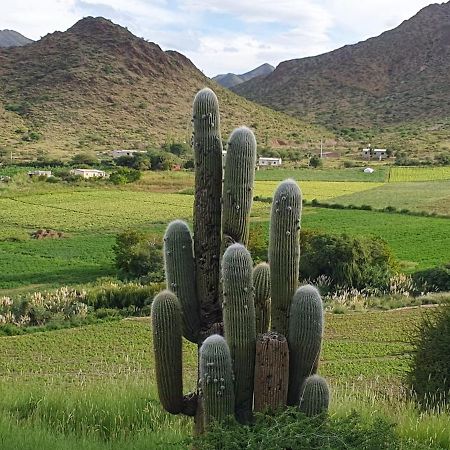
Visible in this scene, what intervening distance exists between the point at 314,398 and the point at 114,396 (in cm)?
318

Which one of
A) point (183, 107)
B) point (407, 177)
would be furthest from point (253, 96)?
point (407, 177)

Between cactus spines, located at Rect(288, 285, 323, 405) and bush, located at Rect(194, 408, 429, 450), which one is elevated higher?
cactus spines, located at Rect(288, 285, 323, 405)

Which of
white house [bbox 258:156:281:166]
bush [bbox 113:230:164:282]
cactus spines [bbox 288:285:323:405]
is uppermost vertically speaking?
white house [bbox 258:156:281:166]

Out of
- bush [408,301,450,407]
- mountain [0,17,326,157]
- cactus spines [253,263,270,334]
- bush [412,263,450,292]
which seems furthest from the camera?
mountain [0,17,326,157]

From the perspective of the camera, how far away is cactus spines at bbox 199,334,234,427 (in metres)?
5.42

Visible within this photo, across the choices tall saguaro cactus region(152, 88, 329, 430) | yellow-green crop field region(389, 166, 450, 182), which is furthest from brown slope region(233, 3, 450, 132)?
tall saguaro cactus region(152, 88, 329, 430)

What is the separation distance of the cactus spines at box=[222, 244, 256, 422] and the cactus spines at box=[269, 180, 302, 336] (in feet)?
1.05

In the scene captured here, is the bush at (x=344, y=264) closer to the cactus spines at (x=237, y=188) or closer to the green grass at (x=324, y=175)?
the cactus spines at (x=237, y=188)

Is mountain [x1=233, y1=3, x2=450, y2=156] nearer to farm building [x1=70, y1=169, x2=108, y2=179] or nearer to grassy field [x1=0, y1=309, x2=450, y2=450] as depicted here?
farm building [x1=70, y1=169, x2=108, y2=179]

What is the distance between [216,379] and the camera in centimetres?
543

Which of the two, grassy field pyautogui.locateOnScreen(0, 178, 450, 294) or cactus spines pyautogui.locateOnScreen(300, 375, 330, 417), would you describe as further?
grassy field pyautogui.locateOnScreen(0, 178, 450, 294)

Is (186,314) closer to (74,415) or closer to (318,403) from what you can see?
(318,403)

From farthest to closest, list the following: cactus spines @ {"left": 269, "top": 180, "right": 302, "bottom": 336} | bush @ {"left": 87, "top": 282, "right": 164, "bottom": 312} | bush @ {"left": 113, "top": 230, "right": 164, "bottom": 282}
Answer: bush @ {"left": 113, "top": 230, "right": 164, "bottom": 282}
bush @ {"left": 87, "top": 282, "right": 164, "bottom": 312}
cactus spines @ {"left": 269, "top": 180, "right": 302, "bottom": 336}

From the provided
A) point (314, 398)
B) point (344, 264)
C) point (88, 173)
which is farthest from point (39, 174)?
point (314, 398)
